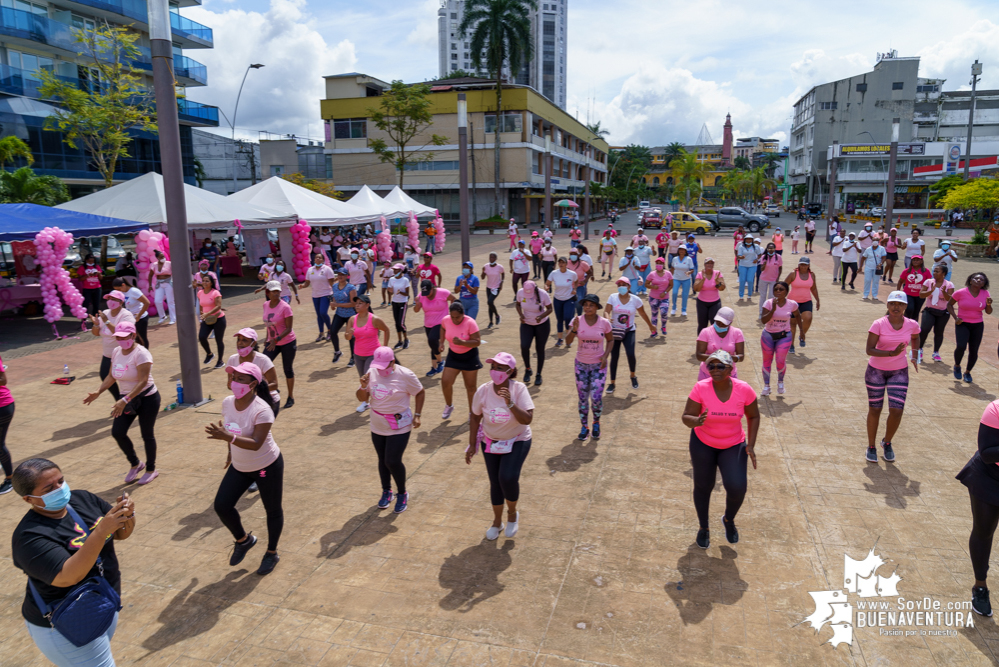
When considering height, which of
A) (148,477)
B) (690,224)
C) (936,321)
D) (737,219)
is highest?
(737,219)

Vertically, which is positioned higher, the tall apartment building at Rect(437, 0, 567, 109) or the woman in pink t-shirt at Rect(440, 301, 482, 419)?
the tall apartment building at Rect(437, 0, 567, 109)

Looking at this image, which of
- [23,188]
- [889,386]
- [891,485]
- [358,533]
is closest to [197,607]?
[358,533]

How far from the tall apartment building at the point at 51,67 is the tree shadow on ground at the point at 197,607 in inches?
1404

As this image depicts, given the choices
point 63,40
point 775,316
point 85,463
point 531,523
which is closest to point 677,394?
point 775,316

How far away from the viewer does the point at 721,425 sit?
16.0 ft

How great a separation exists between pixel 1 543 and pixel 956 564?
7952 mm

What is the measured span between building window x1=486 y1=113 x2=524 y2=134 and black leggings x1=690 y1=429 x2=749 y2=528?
54.0 m

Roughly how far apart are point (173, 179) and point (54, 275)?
8.32 m

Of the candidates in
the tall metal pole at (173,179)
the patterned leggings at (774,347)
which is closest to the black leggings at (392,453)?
the tall metal pole at (173,179)

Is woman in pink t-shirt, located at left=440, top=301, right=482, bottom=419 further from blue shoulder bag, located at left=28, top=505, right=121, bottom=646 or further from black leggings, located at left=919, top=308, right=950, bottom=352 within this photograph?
black leggings, located at left=919, top=308, right=950, bottom=352

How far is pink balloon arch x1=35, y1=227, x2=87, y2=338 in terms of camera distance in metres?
14.6

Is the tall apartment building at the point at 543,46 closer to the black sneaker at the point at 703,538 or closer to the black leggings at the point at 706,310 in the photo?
the black leggings at the point at 706,310

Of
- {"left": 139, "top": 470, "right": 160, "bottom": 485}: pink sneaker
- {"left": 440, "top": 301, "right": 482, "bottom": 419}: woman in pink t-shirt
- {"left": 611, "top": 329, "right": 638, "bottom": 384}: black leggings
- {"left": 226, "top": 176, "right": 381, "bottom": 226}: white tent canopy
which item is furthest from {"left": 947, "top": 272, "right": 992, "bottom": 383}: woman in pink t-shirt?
{"left": 226, "top": 176, "right": 381, "bottom": 226}: white tent canopy

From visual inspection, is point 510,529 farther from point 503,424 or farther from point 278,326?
point 278,326
